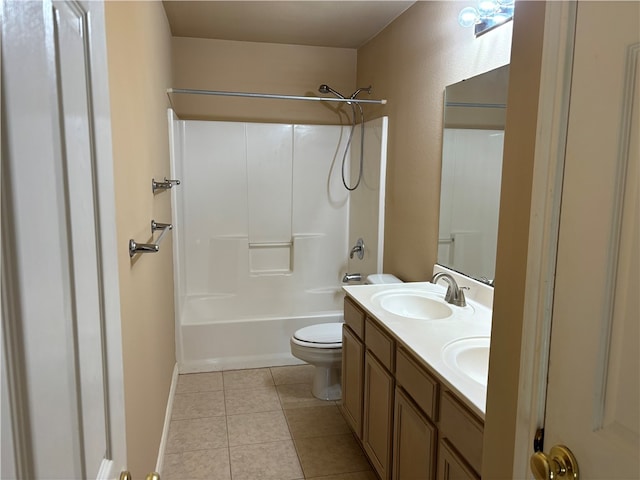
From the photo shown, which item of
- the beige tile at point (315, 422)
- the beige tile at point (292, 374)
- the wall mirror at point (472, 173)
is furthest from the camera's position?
the beige tile at point (292, 374)

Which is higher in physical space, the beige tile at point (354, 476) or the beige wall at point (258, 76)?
the beige wall at point (258, 76)

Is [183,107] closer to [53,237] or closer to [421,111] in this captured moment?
[421,111]

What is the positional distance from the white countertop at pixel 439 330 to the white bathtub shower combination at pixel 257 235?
1110mm

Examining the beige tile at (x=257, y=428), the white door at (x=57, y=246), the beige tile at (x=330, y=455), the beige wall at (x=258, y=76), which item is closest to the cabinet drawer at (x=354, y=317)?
the beige tile at (x=330, y=455)

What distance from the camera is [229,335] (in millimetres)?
3543

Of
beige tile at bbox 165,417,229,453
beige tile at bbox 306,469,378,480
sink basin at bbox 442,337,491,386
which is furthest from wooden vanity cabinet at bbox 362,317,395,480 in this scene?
beige tile at bbox 165,417,229,453

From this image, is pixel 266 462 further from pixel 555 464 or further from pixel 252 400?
pixel 555 464

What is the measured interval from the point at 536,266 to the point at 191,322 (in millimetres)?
3043

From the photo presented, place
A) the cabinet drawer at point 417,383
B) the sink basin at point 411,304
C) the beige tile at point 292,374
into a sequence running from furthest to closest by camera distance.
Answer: the beige tile at point 292,374, the sink basin at point 411,304, the cabinet drawer at point 417,383

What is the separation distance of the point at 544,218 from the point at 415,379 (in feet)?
3.32

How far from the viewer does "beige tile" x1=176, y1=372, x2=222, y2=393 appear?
321cm

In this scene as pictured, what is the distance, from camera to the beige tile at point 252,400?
9.66 feet

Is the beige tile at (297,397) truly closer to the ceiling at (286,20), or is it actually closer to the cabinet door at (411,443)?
the cabinet door at (411,443)

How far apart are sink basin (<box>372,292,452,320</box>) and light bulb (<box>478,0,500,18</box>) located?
1.30 metres
